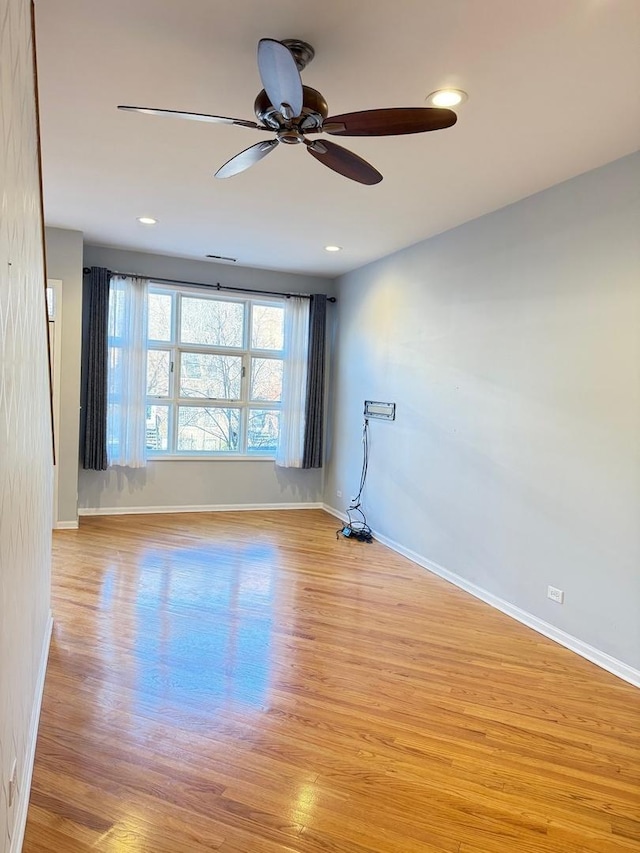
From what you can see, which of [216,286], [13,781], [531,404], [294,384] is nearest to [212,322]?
[216,286]

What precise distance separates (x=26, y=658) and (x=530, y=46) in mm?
2835

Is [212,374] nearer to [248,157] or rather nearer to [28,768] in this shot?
[248,157]

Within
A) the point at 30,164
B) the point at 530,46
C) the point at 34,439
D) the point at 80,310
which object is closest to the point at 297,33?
the point at 530,46

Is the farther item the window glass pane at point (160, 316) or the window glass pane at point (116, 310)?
the window glass pane at point (160, 316)

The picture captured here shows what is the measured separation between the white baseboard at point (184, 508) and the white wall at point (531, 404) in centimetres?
159

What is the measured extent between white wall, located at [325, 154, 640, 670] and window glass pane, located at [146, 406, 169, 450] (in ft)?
8.17

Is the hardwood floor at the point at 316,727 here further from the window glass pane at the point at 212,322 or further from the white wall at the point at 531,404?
the window glass pane at the point at 212,322

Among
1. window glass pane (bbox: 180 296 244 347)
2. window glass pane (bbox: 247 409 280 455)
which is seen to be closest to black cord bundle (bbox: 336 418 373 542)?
window glass pane (bbox: 247 409 280 455)

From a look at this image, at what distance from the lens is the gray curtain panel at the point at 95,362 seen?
17.5 ft

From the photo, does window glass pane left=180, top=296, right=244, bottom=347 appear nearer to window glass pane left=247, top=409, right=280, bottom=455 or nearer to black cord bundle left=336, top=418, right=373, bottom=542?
window glass pane left=247, top=409, right=280, bottom=455

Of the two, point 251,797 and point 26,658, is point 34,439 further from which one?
point 251,797

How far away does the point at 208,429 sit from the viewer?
612 centimetres

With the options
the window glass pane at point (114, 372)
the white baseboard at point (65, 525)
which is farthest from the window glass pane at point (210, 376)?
the white baseboard at point (65, 525)

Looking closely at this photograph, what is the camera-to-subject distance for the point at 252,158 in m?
2.36
